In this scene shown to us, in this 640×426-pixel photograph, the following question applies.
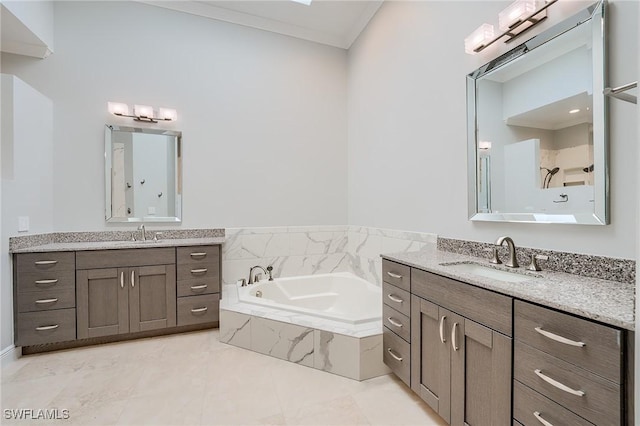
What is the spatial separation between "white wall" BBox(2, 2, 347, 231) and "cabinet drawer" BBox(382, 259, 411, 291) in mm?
1763

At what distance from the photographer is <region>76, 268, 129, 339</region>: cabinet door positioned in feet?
8.06

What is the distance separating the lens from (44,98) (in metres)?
2.66

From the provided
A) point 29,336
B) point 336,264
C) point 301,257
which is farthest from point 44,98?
point 336,264

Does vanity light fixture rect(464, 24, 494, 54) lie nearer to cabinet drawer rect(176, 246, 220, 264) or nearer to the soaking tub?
the soaking tub

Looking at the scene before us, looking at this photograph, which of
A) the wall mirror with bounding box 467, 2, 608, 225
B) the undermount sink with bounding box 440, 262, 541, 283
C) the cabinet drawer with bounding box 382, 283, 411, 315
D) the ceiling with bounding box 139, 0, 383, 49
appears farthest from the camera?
the ceiling with bounding box 139, 0, 383, 49

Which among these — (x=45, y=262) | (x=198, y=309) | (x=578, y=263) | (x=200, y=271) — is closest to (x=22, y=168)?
(x=45, y=262)

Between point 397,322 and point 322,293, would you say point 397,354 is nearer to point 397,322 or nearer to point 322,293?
point 397,322

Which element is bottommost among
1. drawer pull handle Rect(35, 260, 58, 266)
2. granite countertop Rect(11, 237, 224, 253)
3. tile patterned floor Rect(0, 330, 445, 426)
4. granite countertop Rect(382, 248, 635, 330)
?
tile patterned floor Rect(0, 330, 445, 426)

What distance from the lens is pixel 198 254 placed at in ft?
9.13

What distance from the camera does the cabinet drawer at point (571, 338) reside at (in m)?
0.84

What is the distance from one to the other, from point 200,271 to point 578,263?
9.13ft

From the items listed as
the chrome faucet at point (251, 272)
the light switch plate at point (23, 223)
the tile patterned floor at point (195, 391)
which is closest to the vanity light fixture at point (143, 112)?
the light switch plate at point (23, 223)

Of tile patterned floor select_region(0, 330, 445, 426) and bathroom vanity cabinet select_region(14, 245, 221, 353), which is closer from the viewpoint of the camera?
tile patterned floor select_region(0, 330, 445, 426)

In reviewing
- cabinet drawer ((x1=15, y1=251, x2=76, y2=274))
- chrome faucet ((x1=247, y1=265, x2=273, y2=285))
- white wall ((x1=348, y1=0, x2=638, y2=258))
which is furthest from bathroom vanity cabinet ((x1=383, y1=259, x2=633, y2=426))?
cabinet drawer ((x1=15, y1=251, x2=76, y2=274))
